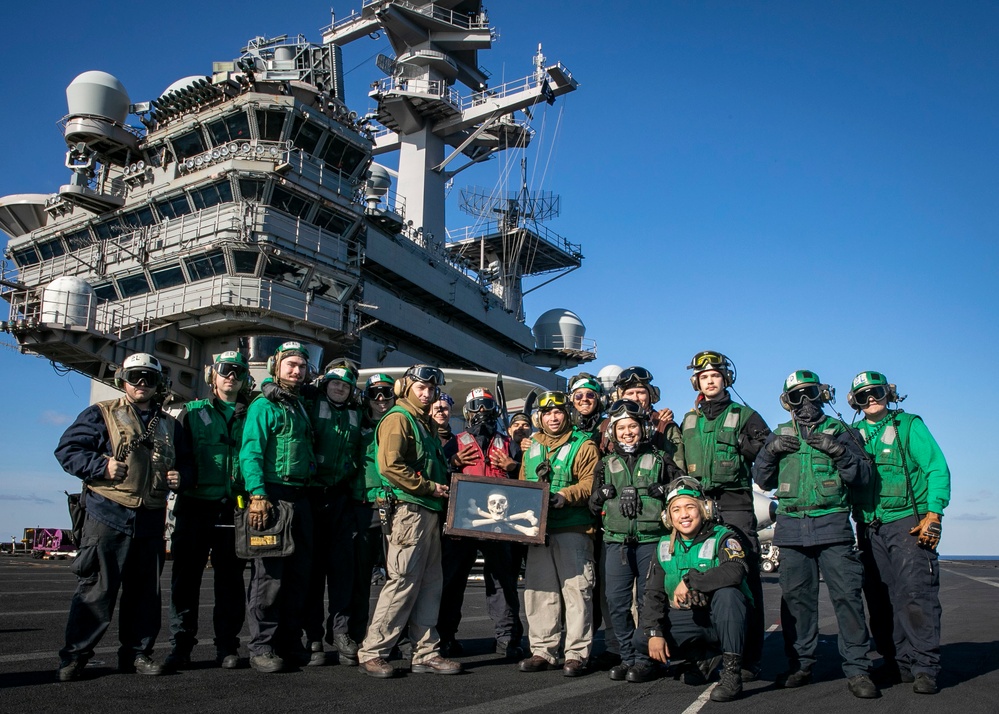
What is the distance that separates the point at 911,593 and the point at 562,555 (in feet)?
8.48

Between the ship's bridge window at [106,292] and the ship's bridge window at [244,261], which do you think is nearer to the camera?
the ship's bridge window at [244,261]

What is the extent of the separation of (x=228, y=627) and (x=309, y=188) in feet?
83.1

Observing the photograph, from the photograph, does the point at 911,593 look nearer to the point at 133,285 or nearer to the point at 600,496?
the point at 600,496

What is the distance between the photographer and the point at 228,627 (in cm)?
596

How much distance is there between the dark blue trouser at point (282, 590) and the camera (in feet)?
18.9

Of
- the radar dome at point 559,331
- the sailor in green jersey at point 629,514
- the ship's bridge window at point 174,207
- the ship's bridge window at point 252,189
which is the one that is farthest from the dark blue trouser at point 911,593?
the radar dome at point 559,331

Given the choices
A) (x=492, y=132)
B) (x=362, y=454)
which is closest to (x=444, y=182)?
(x=492, y=132)

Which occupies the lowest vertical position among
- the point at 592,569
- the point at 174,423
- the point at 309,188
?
the point at 592,569

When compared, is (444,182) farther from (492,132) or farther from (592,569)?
(592,569)

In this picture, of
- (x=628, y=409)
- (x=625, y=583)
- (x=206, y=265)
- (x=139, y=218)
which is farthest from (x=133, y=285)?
(x=625, y=583)

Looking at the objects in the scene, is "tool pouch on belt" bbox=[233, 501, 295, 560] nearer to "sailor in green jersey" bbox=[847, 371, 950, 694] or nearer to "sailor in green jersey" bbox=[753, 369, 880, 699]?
"sailor in green jersey" bbox=[753, 369, 880, 699]

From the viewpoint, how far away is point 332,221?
30.5 metres

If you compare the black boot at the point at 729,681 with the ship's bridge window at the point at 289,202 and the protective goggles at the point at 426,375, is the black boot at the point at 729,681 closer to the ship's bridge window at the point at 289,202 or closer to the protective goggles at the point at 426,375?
the protective goggles at the point at 426,375

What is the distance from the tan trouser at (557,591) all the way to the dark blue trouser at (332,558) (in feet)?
5.06
